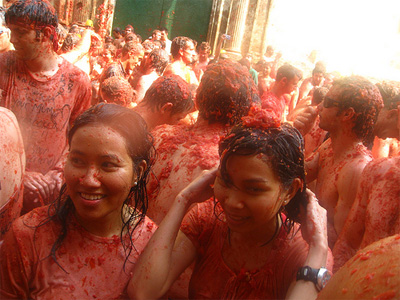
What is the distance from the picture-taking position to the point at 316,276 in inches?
62.5

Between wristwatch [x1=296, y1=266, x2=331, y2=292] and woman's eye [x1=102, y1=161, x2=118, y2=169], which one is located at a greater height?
woman's eye [x1=102, y1=161, x2=118, y2=169]

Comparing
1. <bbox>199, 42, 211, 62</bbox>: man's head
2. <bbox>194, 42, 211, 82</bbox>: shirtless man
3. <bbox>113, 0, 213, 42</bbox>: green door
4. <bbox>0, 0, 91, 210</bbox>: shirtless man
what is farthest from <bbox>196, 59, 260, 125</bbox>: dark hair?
<bbox>113, 0, 213, 42</bbox>: green door

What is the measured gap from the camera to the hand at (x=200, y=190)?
192 centimetres

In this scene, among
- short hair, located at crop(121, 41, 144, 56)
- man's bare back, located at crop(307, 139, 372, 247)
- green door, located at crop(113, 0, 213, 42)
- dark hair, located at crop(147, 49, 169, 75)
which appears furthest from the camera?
green door, located at crop(113, 0, 213, 42)

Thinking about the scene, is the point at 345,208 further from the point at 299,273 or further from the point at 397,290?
the point at 397,290

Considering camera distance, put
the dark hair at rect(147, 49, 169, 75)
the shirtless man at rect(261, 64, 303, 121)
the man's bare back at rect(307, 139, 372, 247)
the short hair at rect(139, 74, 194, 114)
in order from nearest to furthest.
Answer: the man's bare back at rect(307, 139, 372, 247), the short hair at rect(139, 74, 194, 114), the dark hair at rect(147, 49, 169, 75), the shirtless man at rect(261, 64, 303, 121)

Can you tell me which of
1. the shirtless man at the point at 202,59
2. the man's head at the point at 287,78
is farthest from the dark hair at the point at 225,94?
the shirtless man at the point at 202,59

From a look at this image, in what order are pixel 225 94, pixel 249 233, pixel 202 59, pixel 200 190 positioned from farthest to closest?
pixel 202 59 → pixel 225 94 → pixel 200 190 → pixel 249 233

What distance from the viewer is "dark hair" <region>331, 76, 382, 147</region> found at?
290 centimetres

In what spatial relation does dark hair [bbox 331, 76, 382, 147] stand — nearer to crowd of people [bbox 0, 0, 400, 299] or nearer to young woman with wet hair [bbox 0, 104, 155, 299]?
crowd of people [bbox 0, 0, 400, 299]

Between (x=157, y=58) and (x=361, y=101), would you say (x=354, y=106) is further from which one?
(x=157, y=58)

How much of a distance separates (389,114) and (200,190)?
7.13 feet

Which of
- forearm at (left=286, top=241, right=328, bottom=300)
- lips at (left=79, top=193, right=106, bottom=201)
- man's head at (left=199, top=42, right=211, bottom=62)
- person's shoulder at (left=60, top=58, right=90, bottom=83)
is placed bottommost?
forearm at (left=286, top=241, right=328, bottom=300)

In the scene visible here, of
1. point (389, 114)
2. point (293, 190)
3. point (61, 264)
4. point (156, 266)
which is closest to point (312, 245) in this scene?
point (293, 190)
